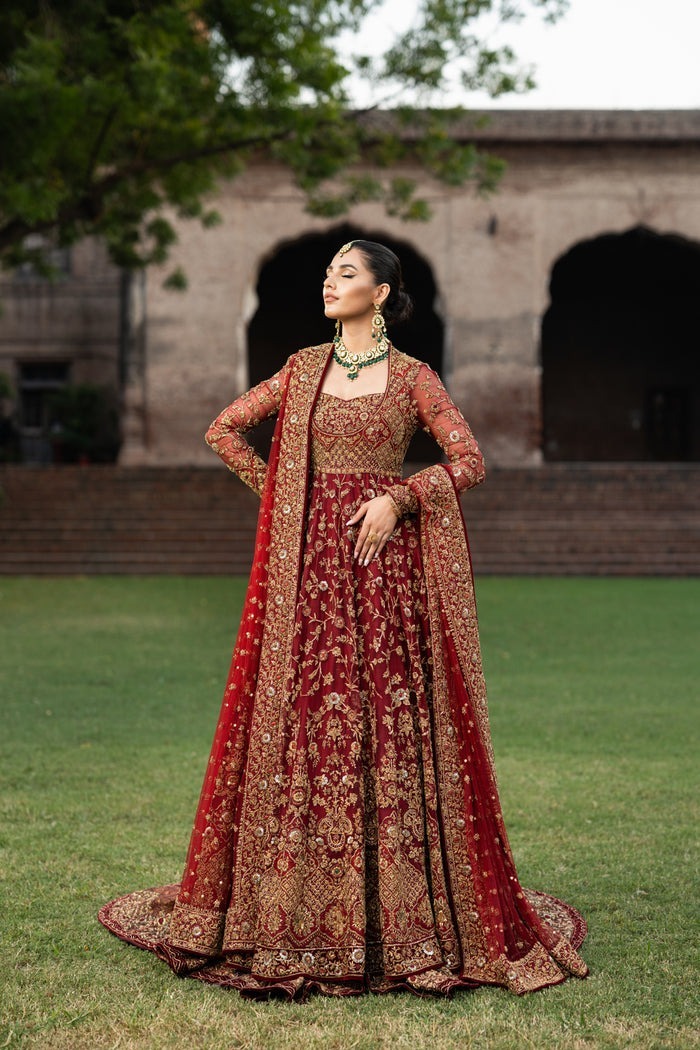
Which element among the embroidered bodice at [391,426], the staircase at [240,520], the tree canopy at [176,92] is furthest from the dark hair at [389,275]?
the staircase at [240,520]

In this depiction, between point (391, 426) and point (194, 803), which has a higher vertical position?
point (391, 426)

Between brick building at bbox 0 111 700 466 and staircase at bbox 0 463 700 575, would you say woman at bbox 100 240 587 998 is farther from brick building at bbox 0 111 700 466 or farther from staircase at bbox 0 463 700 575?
brick building at bbox 0 111 700 466

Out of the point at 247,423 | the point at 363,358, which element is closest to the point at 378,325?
the point at 363,358

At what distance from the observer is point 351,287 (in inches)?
123

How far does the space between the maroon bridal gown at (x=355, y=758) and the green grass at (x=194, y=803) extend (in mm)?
125

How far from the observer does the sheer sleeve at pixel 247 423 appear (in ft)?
10.5

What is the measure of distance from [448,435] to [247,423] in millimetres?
534

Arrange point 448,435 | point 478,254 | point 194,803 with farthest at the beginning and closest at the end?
point 478,254
point 194,803
point 448,435

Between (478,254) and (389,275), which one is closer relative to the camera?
(389,275)

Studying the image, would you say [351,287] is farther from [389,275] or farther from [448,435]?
[448,435]

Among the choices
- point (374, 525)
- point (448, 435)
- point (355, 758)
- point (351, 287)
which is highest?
point (351, 287)

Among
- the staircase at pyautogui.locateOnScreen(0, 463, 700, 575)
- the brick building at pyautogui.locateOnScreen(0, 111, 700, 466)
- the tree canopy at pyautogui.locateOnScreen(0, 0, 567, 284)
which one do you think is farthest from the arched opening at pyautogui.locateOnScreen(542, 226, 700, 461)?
the tree canopy at pyautogui.locateOnScreen(0, 0, 567, 284)

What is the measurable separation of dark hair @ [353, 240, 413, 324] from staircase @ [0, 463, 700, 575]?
10383 millimetres

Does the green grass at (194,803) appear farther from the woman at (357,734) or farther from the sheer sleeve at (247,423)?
the sheer sleeve at (247,423)
